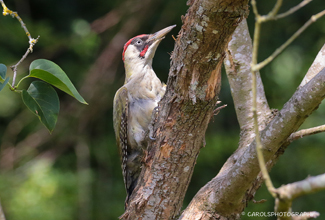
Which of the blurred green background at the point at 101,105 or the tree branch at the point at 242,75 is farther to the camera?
the blurred green background at the point at 101,105

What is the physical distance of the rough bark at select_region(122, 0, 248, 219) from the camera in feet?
6.11

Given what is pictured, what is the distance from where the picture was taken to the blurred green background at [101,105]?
504 cm

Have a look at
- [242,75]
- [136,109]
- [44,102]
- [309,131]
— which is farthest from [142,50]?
[309,131]

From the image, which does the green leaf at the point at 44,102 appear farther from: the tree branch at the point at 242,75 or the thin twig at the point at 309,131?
the tree branch at the point at 242,75

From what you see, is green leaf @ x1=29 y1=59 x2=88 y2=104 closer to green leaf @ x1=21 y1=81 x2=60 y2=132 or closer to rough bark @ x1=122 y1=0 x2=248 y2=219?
green leaf @ x1=21 y1=81 x2=60 y2=132

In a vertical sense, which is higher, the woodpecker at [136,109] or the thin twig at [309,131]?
the woodpecker at [136,109]

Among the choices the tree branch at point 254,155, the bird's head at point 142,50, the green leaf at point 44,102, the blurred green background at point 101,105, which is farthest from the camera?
the blurred green background at point 101,105

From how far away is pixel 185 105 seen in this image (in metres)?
2.15

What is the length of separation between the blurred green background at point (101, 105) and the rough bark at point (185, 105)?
2724mm

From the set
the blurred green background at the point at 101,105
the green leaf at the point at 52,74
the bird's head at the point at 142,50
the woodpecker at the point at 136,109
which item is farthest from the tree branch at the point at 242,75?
the blurred green background at the point at 101,105

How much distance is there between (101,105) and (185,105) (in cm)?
352

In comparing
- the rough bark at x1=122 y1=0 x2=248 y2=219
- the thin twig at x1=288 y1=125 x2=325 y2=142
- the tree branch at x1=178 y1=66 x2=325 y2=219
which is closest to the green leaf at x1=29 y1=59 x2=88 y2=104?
the rough bark at x1=122 y1=0 x2=248 y2=219

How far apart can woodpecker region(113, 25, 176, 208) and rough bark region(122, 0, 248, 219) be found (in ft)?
3.10

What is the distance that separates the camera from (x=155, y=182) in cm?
239
